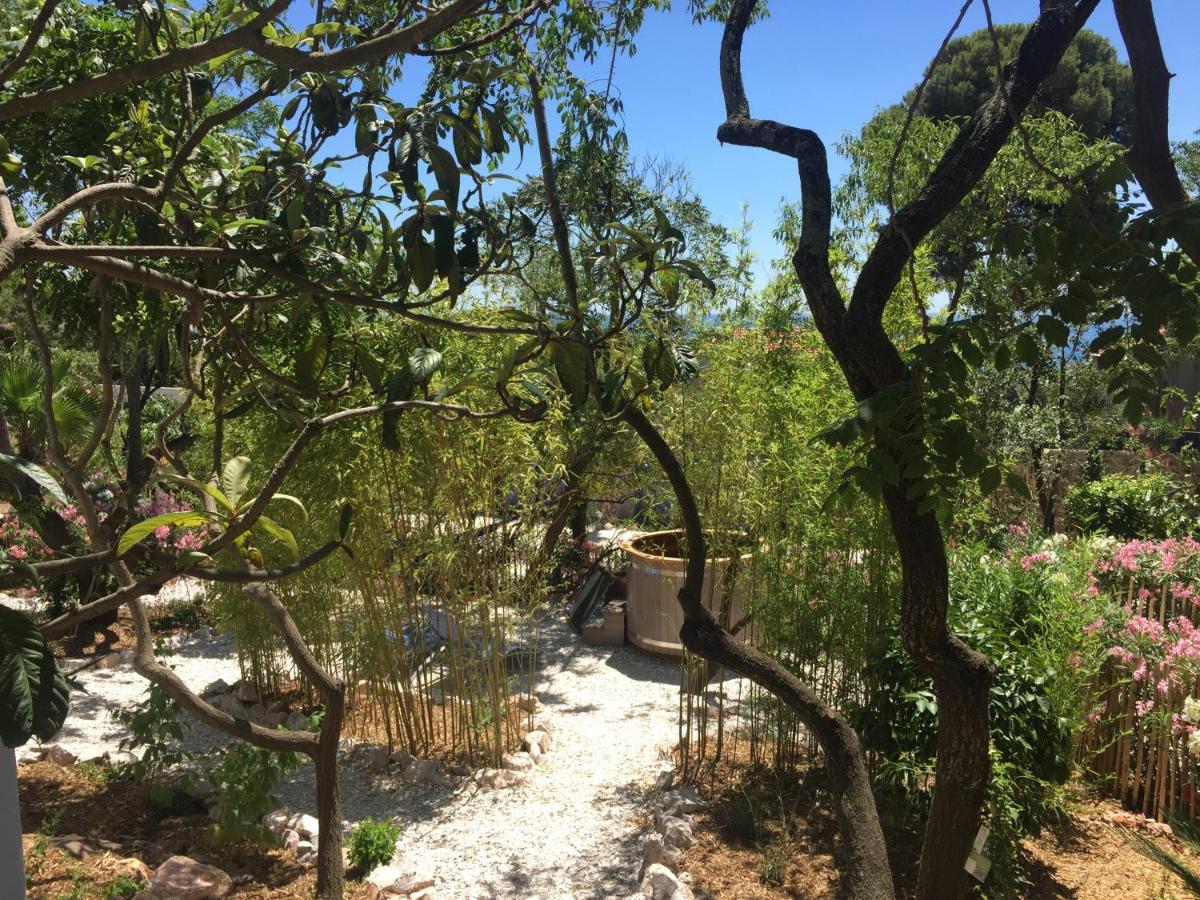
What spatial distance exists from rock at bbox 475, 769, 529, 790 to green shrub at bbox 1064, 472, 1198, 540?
4362 millimetres

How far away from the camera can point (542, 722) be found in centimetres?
453

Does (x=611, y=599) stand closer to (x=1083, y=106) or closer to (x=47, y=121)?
(x=47, y=121)

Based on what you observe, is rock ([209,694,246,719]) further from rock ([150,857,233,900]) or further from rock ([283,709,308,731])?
rock ([150,857,233,900])

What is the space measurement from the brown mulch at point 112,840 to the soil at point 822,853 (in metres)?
1.26

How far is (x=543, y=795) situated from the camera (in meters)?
3.76

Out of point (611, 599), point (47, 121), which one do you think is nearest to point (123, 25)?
point (47, 121)

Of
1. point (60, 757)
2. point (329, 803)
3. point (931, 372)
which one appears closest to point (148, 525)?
point (931, 372)

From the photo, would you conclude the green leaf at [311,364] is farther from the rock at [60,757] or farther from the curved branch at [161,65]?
the rock at [60,757]

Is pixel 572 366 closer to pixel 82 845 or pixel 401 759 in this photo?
pixel 82 845

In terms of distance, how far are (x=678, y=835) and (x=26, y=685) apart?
107 inches

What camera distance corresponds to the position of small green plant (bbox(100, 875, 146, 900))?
2.43 m

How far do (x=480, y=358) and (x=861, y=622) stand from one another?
1.91m

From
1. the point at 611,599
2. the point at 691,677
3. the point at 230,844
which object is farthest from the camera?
the point at 611,599

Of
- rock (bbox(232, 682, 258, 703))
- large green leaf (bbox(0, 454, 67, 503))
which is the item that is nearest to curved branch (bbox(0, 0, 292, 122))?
large green leaf (bbox(0, 454, 67, 503))
